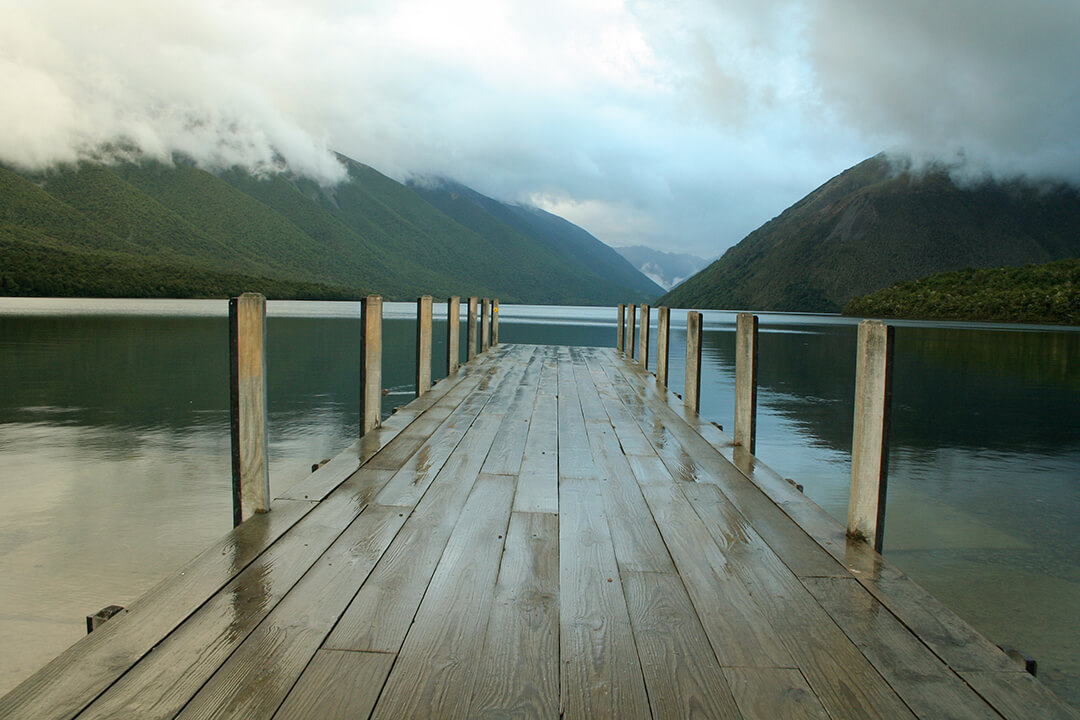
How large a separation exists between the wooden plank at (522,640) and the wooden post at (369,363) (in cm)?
239

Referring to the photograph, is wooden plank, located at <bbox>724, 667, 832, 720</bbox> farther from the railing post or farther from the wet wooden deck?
the railing post

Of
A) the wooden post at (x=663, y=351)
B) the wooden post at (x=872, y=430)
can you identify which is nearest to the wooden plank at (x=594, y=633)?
the wooden post at (x=872, y=430)

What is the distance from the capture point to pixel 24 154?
113250 mm

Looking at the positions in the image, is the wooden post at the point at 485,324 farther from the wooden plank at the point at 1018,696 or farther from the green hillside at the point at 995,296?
the green hillside at the point at 995,296

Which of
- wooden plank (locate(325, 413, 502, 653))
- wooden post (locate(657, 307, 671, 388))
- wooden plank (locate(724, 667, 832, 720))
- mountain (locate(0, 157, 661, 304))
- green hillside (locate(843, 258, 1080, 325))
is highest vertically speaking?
mountain (locate(0, 157, 661, 304))

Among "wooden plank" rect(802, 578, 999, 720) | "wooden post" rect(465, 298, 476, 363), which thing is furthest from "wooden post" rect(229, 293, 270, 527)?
"wooden post" rect(465, 298, 476, 363)

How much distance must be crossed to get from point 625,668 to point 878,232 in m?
125

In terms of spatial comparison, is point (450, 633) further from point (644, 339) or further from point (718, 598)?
point (644, 339)

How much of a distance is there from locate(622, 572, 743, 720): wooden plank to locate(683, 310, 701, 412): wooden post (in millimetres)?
4094

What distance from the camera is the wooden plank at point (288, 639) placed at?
162cm

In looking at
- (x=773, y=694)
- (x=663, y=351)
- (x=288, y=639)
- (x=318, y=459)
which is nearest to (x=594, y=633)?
(x=773, y=694)

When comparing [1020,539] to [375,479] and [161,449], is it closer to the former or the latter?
[375,479]

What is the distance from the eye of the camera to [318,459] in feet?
23.0

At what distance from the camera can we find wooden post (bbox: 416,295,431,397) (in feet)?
22.6
